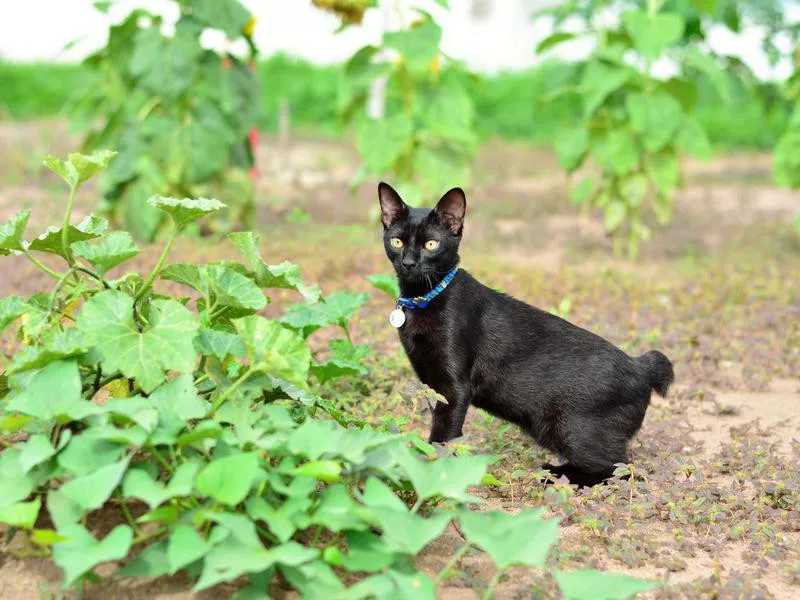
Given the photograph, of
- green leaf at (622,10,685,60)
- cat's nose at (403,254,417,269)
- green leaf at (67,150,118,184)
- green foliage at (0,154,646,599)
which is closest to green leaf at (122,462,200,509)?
green foliage at (0,154,646,599)

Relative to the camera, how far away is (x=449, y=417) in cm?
372

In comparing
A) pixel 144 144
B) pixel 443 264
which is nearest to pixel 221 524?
pixel 443 264

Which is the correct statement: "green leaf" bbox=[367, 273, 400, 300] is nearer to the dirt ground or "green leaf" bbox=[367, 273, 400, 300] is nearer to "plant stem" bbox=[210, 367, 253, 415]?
the dirt ground

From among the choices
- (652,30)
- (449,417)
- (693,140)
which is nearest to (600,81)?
(652,30)

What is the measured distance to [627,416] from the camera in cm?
368

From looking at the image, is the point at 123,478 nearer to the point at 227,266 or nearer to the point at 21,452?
the point at 21,452

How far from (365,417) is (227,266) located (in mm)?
1052

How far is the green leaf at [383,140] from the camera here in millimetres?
6988

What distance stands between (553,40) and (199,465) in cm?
532

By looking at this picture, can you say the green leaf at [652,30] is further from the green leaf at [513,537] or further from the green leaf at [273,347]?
the green leaf at [513,537]

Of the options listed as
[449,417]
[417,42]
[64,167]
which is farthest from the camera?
[417,42]

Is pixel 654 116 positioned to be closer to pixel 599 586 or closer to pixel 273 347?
pixel 273 347

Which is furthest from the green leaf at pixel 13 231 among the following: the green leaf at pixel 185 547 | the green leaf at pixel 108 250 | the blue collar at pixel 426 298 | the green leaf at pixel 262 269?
the blue collar at pixel 426 298

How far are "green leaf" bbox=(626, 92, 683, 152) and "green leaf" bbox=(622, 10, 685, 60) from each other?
386 millimetres
